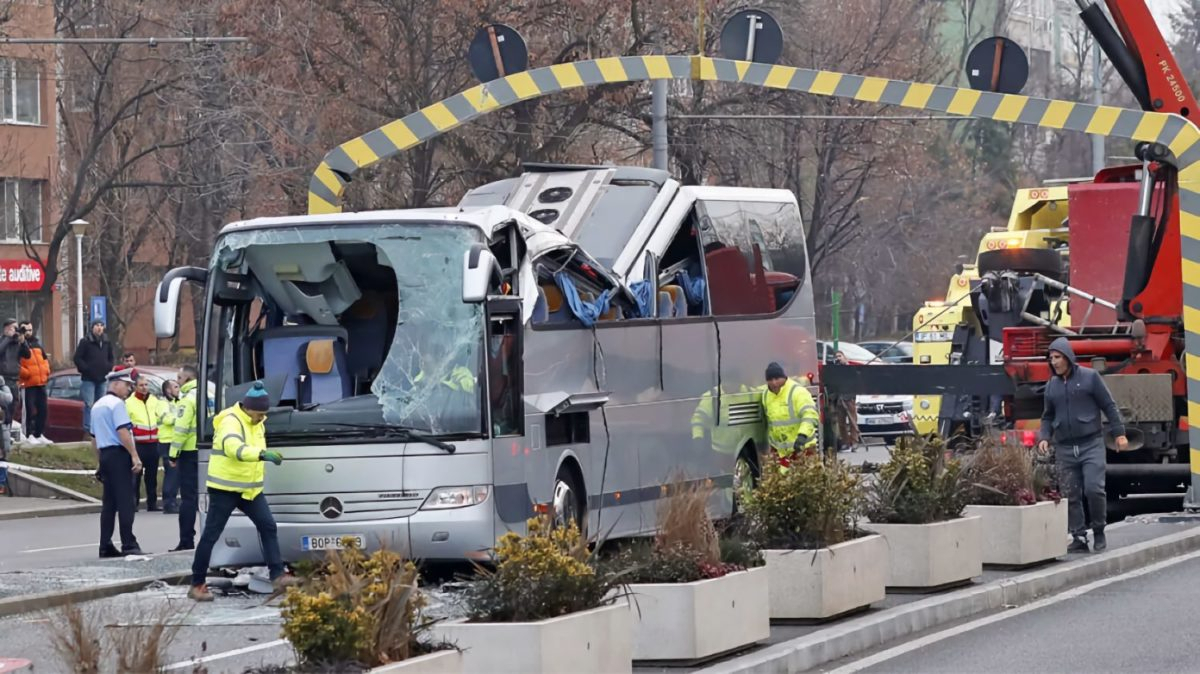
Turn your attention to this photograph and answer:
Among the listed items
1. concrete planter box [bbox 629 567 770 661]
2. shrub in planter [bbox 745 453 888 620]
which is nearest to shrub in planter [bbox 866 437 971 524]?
shrub in planter [bbox 745 453 888 620]

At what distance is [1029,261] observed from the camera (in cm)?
2292

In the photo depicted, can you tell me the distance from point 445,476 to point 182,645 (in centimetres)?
278

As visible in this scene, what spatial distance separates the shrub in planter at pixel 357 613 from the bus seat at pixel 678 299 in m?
10.0

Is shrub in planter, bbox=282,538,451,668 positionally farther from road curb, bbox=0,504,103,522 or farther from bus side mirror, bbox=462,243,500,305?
road curb, bbox=0,504,103,522

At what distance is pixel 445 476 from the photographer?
1527 cm

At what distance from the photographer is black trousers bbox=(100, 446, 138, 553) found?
64.0ft

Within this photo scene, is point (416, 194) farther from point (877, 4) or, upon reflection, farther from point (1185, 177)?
point (877, 4)

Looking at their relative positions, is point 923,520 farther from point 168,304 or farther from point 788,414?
point 168,304

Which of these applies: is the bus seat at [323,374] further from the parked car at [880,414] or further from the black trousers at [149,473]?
the parked car at [880,414]

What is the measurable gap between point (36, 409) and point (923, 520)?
22.6 m

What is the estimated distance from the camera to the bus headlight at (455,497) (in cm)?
1524

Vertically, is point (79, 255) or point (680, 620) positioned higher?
point (79, 255)

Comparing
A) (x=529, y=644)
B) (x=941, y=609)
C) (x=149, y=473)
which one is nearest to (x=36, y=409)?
(x=149, y=473)

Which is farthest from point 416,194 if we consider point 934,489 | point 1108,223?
point 934,489
